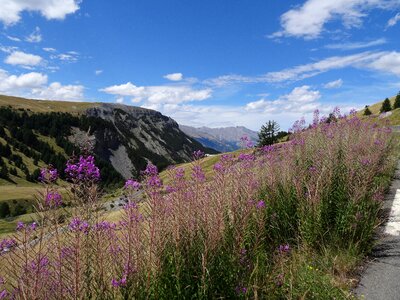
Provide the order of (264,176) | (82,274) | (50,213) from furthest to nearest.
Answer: (264,176), (82,274), (50,213)

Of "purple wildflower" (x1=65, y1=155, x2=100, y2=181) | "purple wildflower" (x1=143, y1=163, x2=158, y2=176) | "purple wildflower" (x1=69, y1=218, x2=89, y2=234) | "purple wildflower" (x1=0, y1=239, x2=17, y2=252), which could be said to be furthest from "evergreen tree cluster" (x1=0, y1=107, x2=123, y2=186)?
"purple wildflower" (x1=69, y1=218, x2=89, y2=234)

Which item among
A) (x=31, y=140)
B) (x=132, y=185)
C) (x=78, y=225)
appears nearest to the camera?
(x=78, y=225)

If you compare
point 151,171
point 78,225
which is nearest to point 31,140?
point 151,171

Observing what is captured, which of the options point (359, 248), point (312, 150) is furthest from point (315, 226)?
point (312, 150)

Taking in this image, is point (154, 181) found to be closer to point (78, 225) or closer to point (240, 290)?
point (78, 225)

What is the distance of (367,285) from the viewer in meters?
5.39

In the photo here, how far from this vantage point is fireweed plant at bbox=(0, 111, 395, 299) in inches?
129

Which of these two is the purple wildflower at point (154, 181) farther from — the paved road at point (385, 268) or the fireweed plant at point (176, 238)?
the paved road at point (385, 268)

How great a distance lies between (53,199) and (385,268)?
A: 18.1 feet

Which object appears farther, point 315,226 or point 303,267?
point 315,226

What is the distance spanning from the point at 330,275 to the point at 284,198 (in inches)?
87.0

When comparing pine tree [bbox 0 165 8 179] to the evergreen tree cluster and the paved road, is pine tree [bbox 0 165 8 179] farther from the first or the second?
the paved road

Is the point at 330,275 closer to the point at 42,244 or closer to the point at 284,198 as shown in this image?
the point at 284,198

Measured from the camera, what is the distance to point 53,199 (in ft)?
9.98
